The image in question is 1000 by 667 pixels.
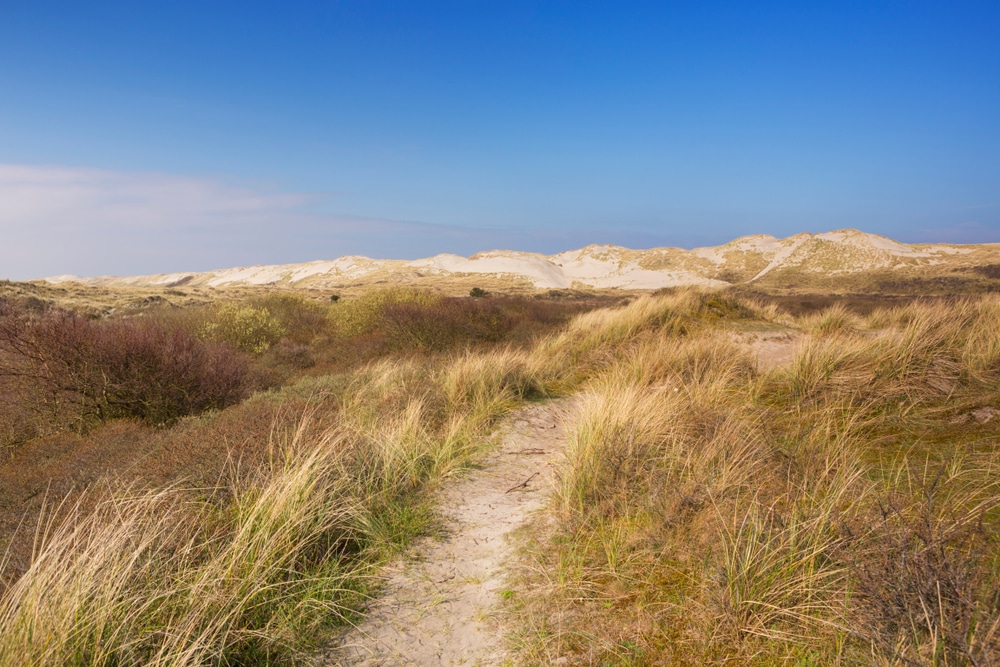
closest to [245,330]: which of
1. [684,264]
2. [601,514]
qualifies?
[601,514]

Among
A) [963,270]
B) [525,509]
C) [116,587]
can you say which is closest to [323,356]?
[525,509]

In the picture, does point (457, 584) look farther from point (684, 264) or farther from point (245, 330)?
point (684, 264)

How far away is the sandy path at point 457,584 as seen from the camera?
2170 millimetres

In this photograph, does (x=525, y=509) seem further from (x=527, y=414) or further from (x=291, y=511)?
(x=527, y=414)

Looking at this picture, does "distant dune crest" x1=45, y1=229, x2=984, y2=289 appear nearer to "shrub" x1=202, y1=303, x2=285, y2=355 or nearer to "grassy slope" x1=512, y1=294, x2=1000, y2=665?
"shrub" x1=202, y1=303, x2=285, y2=355

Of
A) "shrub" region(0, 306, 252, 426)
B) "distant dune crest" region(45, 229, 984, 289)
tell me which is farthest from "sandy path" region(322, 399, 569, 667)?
"distant dune crest" region(45, 229, 984, 289)

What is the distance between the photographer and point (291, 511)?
9.19 feet

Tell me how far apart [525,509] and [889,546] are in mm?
2159

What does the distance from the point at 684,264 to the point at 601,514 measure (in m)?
66.6

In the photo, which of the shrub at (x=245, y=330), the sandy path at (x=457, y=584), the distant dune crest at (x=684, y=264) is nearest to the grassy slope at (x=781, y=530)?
the sandy path at (x=457, y=584)

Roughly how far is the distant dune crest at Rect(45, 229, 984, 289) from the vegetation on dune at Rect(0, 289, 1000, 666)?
47.3m

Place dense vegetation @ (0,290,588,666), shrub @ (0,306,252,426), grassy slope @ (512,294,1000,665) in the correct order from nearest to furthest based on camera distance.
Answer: grassy slope @ (512,294,1000,665) → dense vegetation @ (0,290,588,666) → shrub @ (0,306,252,426)

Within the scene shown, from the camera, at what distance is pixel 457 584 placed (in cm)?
268

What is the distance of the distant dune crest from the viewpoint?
51.2m
